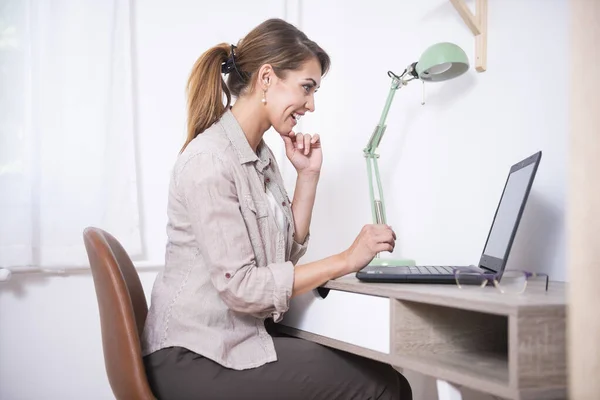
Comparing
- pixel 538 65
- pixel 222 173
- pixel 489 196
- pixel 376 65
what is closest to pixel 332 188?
pixel 376 65

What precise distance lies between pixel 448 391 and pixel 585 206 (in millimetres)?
374

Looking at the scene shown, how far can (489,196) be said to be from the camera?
1.52 meters

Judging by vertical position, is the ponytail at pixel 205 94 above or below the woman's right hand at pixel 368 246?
above

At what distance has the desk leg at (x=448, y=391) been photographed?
869mm

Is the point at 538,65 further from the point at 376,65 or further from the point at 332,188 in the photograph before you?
the point at 332,188

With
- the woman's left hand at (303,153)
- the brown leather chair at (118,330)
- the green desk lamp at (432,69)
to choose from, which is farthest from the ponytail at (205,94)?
the green desk lamp at (432,69)

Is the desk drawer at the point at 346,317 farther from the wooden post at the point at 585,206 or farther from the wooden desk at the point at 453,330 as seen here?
the wooden post at the point at 585,206

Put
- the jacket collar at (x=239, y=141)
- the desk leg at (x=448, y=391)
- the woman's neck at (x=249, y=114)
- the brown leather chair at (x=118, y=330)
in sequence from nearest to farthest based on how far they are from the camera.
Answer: the desk leg at (x=448, y=391) < the brown leather chair at (x=118, y=330) < the jacket collar at (x=239, y=141) < the woman's neck at (x=249, y=114)

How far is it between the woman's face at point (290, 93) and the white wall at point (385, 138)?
514mm

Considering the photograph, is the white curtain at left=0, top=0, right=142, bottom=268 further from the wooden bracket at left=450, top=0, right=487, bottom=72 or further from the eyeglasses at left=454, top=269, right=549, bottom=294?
the eyeglasses at left=454, top=269, right=549, bottom=294

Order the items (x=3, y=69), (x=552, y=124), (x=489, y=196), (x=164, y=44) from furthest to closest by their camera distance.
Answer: (x=164, y=44), (x=3, y=69), (x=489, y=196), (x=552, y=124)

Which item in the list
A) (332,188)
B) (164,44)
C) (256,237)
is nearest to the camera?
(256,237)

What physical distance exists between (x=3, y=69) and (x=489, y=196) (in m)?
1.47

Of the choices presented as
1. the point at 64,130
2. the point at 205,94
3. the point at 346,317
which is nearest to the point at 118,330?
the point at 346,317
